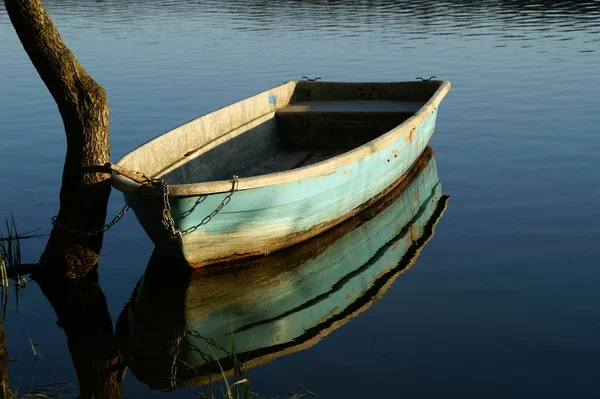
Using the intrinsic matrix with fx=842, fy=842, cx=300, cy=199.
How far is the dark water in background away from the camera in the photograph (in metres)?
6.67

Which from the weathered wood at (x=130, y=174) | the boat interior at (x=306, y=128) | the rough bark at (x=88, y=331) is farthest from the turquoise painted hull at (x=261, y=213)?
the boat interior at (x=306, y=128)

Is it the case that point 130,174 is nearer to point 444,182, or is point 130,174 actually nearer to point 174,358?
point 174,358

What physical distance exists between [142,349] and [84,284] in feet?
5.15

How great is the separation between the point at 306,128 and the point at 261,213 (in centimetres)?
442

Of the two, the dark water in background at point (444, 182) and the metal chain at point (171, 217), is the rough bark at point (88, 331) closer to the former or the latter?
the dark water in background at point (444, 182)

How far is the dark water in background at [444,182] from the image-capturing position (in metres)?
6.67

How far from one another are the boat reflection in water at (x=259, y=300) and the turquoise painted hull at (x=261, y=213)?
0.22 meters

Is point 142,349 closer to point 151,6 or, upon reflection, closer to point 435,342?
point 435,342

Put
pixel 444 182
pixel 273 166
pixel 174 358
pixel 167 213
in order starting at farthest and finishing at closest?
1. pixel 444 182
2. pixel 273 166
3. pixel 167 213
4. pixel 174 358

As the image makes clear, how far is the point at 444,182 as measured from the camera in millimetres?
11906

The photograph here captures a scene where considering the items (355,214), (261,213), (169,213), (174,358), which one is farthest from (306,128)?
(174,358)

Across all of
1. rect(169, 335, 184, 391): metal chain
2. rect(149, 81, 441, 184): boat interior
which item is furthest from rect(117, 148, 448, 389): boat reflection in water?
rect(149, 81, 441, 184): boat interior

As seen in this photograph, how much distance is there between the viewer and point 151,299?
8.13 meters

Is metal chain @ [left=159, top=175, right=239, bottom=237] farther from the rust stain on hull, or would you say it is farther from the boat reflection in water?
the boat reflection in water
